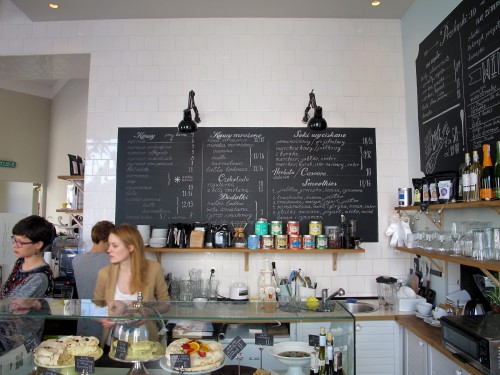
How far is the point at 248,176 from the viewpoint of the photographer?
3.66 m

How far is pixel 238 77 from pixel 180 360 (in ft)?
9.39

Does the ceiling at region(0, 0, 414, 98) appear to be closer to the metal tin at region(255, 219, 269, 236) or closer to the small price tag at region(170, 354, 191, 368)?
the metal tin at region(255, 219, 269, 236)

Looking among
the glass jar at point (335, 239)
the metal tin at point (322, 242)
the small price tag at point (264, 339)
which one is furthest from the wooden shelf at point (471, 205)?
the small price tag at point (264, 339)

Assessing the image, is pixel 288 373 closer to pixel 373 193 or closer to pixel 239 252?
pixel 239 252

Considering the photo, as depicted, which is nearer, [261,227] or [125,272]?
[125,272]

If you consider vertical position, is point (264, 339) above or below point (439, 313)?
above

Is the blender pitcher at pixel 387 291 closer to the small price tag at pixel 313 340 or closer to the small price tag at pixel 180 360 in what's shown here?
the small price tag at pixel 313 340

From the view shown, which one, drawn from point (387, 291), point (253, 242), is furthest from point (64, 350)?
point (387, 291)

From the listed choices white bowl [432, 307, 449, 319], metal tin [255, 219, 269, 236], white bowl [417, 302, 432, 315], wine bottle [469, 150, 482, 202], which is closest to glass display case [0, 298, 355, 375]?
wine bottle [469, 150, 482, 202]

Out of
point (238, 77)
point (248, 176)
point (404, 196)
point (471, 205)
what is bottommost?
point (471, 205)

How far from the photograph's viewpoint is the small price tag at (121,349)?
154 centimetres

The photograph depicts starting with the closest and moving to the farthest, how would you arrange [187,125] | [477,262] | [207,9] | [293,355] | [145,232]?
[293,355] → [477,262] → [187,125] → [145,232] → [207,9]

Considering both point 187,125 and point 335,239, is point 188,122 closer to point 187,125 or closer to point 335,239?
point 187,125

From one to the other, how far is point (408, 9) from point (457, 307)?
274cm
